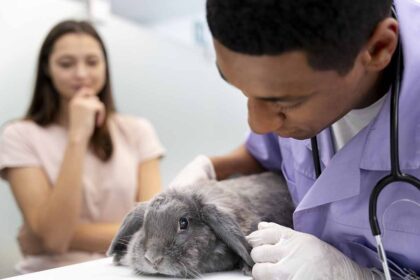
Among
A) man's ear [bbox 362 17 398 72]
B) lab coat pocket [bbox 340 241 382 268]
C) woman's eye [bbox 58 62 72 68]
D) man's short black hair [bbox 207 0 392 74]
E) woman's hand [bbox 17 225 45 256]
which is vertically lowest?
woman's hand [bbox 17 225 45 256]

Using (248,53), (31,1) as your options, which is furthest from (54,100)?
(248,53)

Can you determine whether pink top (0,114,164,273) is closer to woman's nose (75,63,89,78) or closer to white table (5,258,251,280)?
woman's nose (75,63,89,78)

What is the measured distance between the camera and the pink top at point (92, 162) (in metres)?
1.65

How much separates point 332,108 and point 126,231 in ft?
1.38

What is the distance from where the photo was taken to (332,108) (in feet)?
2.20

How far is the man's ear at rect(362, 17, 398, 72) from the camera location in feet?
2.04

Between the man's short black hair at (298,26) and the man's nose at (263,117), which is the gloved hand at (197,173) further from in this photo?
the man's short black hair at (298,26)

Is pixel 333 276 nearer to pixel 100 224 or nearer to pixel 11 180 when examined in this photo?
pixel 100 224

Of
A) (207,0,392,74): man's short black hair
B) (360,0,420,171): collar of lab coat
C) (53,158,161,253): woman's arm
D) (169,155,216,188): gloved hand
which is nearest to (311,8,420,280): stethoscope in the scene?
(360,0,420,171): collar of lab coat

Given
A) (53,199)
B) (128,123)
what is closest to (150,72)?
(128,123)

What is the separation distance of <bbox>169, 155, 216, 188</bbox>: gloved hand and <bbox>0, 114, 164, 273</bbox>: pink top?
1.92 feet

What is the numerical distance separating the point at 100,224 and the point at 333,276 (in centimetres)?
116

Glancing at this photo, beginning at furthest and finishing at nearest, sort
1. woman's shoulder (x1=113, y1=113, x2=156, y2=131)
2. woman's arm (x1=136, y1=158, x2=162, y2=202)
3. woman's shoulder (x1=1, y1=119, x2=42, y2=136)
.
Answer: woman's shoulder (x1=113, y1=113, x2=156, y2=131)
woman's arm (x1=136, y1=158, x2=162, y2=202)
woman's shoulder (x1=1, y1=119, x2=42, y2=136)

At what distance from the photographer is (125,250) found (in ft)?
2.73
